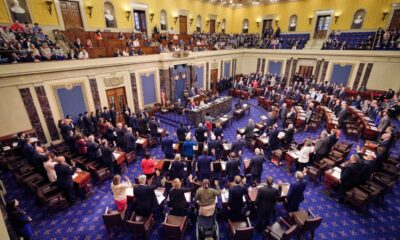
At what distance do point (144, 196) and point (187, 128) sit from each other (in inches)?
220

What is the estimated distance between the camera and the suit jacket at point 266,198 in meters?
4.80

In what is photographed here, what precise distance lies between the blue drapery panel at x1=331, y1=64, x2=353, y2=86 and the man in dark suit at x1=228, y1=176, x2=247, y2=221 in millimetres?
16496

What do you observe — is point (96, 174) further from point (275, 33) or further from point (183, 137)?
point (275, 33)

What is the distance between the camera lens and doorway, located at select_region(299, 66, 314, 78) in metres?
18.4

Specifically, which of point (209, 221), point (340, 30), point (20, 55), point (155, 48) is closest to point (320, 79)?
point (340, 30)

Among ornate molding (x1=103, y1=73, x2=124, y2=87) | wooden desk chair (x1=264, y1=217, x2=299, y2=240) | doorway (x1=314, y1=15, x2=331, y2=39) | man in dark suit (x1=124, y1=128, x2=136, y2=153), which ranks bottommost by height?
wooden desk chair (x1=264, y1=217, x2=299, y2=240)

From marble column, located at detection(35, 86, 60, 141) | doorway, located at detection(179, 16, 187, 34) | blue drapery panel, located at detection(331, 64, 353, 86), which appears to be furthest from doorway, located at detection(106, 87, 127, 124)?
blue drapery panel, located at detection(331, 64, 353, 86)

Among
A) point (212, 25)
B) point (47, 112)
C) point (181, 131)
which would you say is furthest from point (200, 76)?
point (47, 112)

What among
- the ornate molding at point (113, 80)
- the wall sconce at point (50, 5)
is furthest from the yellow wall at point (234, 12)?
the ornate molding at point (113, 80)

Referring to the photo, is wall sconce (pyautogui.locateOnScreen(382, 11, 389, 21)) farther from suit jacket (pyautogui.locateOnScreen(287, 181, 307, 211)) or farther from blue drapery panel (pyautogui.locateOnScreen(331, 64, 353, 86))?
suit jacket (pyautogui.locateOnScreen(287, 181, 307, 211))

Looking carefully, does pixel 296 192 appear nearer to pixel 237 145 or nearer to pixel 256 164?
pixel 256 164

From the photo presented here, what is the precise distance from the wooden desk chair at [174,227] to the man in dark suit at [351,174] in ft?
15.5

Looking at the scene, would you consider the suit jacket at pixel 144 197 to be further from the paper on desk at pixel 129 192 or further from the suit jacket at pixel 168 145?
the suit jacket at pixel 168 145

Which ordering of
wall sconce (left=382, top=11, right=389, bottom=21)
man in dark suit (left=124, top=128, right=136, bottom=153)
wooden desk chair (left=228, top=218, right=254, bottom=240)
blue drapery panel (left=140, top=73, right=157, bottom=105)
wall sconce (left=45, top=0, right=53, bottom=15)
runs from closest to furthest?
wooden desk chair (left=228, top=218, right=254, bottom=240), man in dark suit (left=124, top=128, right=136, bottom=153), wall sconce (left=45, top=0, right=53, bottom=15), blue drapery panel (left=140, top=73, right=157, bottom=105), wall sconce (left=382, top=11, right=389, bottom=21)
